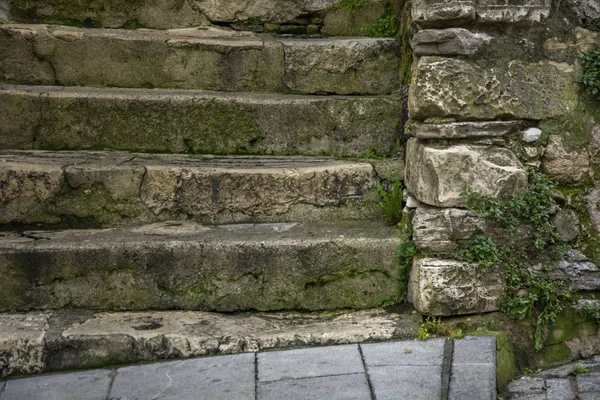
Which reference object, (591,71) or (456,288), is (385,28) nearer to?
(591,71)

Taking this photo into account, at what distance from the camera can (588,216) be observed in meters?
3.19

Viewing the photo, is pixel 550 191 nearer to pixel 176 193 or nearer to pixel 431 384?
pixel 431 384

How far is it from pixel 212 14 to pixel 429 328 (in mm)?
2395

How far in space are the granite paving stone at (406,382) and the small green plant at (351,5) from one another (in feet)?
7.73

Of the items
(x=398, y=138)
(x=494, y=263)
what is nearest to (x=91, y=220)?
(x=398, y=138)

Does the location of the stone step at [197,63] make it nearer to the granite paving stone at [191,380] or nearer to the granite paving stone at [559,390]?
the granite paving stone at [191,380]

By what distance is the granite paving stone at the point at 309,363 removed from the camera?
2.70 metres

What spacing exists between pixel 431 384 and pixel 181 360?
98 centimetres

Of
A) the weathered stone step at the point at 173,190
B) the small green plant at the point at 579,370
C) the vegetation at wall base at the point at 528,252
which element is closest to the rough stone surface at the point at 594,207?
the vegetation at wall base at the point at 528,252

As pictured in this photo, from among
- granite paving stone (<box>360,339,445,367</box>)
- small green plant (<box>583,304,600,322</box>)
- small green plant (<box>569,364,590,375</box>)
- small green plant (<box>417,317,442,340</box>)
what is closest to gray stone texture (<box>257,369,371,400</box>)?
granite paving stone (<box>360,339,445,367</box>)

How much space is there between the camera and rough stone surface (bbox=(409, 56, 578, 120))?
3094 mm

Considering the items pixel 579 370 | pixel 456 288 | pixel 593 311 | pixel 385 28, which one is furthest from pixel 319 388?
pixel 385 28

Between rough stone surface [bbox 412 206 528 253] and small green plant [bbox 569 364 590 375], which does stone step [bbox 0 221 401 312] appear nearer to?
rough stone surface [bbox 412 206 528 253]

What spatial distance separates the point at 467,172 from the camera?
3096 millimetres
